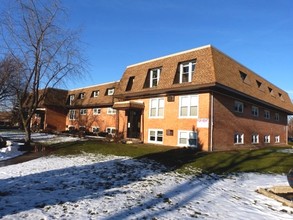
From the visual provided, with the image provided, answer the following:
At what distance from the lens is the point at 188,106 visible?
20.2m

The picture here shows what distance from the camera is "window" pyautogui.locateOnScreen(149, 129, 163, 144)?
22.3 meters

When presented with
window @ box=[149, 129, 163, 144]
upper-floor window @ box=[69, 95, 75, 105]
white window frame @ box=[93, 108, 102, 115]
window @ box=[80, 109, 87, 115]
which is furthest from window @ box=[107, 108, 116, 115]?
upper-floor window @ box=[69, 95, 75, 105]

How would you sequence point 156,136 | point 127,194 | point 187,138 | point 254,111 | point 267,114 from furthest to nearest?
point 267,114 < point 254,111 < point 156,136 < point 187,138 < point 127,194

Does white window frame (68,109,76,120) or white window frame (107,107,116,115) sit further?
white window frame (68,109,76,120)

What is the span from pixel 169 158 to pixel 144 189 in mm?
6604

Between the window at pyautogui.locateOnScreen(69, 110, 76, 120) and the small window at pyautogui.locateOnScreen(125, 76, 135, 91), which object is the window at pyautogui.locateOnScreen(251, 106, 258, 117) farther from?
the window at pyautogui.locateOnScreen(69, 110, 76, 120)

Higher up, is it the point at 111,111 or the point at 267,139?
the point at 111,111

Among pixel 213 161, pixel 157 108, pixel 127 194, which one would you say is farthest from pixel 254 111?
pixel 127 194

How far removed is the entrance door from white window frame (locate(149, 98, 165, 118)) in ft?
6.99

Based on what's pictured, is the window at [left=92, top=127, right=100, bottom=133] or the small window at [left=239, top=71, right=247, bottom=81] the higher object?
the small window at [left=239, top=71, right=247, bottom=81]

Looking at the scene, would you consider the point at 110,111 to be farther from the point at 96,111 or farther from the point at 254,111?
the point at 254,111

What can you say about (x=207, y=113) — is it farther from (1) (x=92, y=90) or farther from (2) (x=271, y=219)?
(1) (x=92, y=90)

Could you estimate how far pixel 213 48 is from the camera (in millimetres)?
20562

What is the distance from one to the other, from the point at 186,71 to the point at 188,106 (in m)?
2.93
